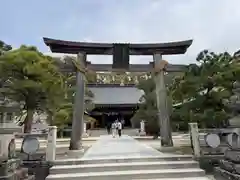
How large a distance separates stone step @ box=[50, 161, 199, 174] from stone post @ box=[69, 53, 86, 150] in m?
2.84

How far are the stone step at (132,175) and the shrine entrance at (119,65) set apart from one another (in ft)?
11.8

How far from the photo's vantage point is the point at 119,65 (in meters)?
12.1

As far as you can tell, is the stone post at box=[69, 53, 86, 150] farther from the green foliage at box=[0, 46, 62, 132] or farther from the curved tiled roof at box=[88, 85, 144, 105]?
the curved tiled roof at box=[88, 85, 144, 105]

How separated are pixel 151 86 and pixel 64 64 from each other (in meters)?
12.4

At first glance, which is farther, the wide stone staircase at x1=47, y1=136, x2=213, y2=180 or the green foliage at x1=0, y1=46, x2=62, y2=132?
the green foliage at x1=0, y1=46, x2=62, y2=132

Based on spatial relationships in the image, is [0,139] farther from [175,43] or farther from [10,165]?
[175,43]

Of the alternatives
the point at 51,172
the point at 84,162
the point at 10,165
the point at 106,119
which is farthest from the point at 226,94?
the point at 106,119

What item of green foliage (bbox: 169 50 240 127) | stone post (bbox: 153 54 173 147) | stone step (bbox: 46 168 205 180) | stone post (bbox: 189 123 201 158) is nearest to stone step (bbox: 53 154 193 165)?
stone post (bbox: 189 123 201 158)

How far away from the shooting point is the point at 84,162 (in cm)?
868

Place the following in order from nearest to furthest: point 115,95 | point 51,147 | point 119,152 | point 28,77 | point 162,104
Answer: point 51,147 → point 119,152 → point 162,104 → point 28,77 → point 115,95

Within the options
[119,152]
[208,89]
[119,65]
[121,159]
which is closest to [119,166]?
[121,159]

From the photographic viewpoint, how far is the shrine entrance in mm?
11492

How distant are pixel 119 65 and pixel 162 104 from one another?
275 cm

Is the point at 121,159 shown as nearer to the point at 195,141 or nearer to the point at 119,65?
the point at 195,141
